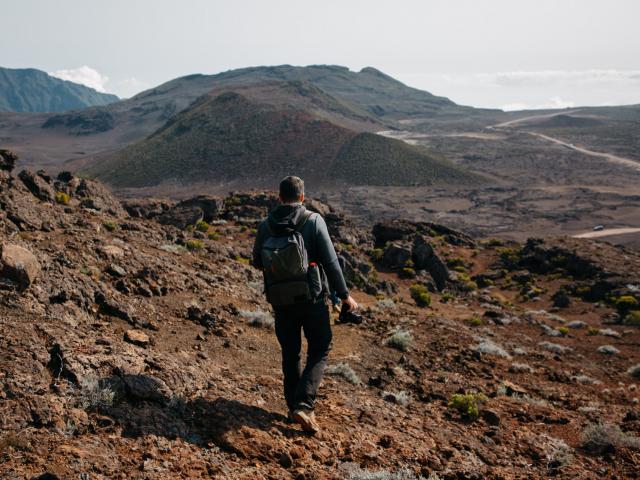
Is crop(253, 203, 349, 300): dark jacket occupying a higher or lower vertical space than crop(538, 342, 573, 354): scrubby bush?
higher

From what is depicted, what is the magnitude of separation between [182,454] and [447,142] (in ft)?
372

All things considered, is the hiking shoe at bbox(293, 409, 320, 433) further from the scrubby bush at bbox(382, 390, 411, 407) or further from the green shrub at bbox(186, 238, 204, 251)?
the green shrub at bbox(186, 238, 204, 251)

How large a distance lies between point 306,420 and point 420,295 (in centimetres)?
1425

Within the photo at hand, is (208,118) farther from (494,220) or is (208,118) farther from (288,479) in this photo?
(288,479)

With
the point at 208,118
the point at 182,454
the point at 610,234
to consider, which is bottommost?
the point at 610,234

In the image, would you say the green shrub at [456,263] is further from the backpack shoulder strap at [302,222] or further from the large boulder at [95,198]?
the backpack shoulder strap at [302,222]

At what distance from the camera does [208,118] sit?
10169 centimetres

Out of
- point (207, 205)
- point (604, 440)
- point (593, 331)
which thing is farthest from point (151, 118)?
point (604, 440)

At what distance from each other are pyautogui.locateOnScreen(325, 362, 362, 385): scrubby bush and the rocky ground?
23mm

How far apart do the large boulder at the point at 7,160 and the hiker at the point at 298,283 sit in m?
9.42

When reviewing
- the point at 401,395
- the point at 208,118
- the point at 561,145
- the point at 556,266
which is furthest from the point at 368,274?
the point at 561,145

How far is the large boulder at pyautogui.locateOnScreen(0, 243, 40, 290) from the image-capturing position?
510 cm

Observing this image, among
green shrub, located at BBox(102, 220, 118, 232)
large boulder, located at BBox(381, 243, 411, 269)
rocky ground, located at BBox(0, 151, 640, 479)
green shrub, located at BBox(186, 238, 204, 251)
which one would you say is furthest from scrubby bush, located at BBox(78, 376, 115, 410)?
large boulder, located at BBox(381, 243, 411, 269)

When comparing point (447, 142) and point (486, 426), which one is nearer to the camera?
point (486, 426)
